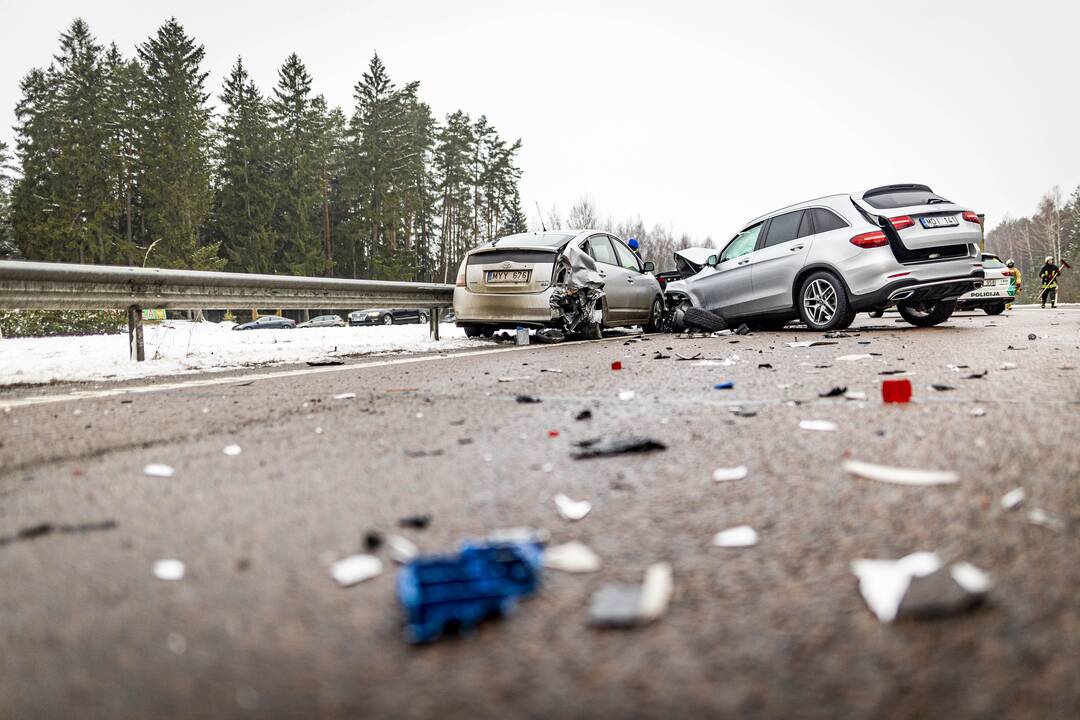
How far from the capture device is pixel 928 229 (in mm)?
8477

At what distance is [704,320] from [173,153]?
44.8 meters

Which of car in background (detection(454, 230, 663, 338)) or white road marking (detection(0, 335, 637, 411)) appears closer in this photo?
white road marking (detection(0, 335, 637, 411))

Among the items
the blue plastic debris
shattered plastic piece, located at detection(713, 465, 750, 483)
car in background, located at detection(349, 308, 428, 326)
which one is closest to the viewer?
the blue plastic debris

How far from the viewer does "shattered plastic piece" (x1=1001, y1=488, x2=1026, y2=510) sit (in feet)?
5.43

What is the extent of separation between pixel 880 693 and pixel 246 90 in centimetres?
6000

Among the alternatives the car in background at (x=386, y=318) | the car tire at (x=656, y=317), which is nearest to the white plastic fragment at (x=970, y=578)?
the car tire at (x=656, y=317)

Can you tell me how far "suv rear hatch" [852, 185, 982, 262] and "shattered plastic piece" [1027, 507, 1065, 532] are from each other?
25.9ft

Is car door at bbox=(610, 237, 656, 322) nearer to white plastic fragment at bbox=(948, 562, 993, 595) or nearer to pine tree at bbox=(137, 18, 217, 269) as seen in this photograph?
white plastic fragment at bbox=(948, 562, 993, 595)

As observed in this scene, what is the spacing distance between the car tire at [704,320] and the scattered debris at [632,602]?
9507 mm

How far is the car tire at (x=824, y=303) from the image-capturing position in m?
9.00

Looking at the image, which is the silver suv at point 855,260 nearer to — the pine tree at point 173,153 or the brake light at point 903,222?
the brake light at point 903,222

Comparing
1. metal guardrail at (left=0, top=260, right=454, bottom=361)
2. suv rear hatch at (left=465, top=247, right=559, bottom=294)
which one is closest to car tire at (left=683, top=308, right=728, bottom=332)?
suv rear hatch at (left=465, top=247, right=559, bottom=294)

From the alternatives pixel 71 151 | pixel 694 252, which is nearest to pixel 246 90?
pixel 71 151

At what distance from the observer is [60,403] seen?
13.4 feet
